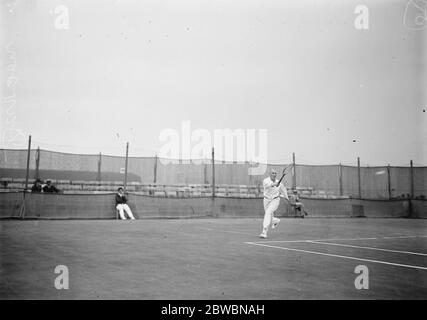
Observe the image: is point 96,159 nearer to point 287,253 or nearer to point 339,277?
point 287,253

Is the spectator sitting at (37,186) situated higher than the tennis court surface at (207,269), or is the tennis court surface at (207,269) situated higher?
the spectator sitting at (37,186)

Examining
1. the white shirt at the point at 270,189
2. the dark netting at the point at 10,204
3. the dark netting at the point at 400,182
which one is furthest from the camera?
the dark netting at the point at 400,182

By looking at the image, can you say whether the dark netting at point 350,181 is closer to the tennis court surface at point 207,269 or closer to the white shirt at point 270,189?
the white shirt at point 270,189

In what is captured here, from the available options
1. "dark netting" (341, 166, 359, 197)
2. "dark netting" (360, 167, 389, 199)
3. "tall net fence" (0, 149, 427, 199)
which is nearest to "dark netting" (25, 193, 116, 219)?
"tall net fence" (0, 149, 427, 199)

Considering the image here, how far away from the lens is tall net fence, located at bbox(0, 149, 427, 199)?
18719 mm

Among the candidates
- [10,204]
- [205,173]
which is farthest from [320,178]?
[10,204]

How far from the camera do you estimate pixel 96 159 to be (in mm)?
20672

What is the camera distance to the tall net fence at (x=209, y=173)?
18719mm

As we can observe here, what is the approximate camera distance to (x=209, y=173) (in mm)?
22781

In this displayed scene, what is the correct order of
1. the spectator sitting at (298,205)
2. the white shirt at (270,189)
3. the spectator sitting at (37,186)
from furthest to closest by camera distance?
1. the spectator sitting at (298,205)
2. the spectator sitting at (37,186)
3. the white shirt at (270,189)

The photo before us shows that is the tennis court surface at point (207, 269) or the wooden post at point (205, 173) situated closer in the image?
the tennis court surface at point (207, 269)

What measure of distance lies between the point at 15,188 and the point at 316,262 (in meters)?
15.4

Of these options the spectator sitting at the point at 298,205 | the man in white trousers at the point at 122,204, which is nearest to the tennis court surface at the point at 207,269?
the man in white trousers at the point at 122,204

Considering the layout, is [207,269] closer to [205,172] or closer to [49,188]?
[49,188]
